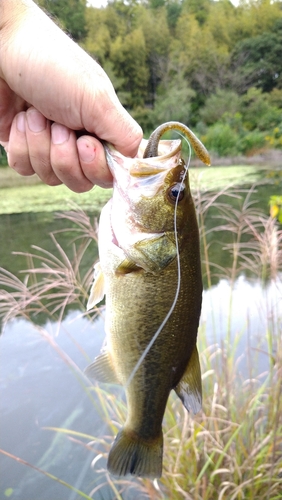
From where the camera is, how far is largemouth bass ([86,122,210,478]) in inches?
40.8

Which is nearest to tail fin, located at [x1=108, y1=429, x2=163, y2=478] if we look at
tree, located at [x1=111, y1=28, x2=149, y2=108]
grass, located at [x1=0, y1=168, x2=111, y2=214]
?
grass, located at [x1=0, y1=168, x2=111, y2=214]

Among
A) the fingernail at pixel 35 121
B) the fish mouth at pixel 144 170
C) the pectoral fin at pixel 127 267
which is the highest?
the fingernail at pixel 35 121

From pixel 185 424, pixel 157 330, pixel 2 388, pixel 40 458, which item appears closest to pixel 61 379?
pixel 2 388

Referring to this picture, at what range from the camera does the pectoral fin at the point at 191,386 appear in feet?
3.55

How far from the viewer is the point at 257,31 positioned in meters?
31.2

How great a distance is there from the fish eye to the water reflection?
117 centimetres

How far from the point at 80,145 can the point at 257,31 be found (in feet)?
118

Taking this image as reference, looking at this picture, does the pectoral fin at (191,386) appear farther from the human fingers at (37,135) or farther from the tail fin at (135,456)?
the human fingers at (37,135)

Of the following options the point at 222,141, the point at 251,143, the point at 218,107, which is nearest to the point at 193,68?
the point at 218,107

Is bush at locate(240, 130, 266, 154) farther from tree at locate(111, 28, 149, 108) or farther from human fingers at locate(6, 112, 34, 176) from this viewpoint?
human fingers at locate(6, 112, 34, 176)

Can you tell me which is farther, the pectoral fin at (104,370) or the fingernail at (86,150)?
the pectoral fin at (104,370)

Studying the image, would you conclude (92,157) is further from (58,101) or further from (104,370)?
(104,370)

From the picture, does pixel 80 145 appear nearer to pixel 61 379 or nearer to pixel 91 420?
pixel 91 420

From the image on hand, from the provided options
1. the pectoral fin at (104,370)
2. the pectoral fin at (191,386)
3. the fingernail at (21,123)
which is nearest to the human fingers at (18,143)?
the fingernail at (21,123)
